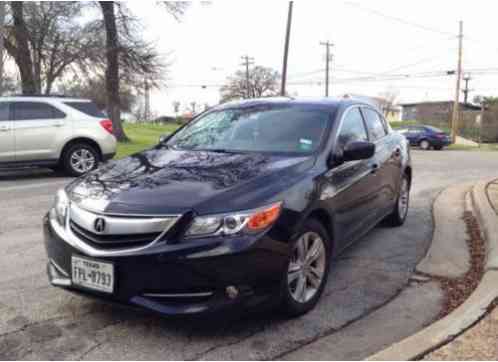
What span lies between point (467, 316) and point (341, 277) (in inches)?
48.7

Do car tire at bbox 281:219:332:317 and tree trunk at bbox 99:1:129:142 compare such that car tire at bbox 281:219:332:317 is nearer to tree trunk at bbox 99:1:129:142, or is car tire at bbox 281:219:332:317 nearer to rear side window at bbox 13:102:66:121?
rear side window at bbox 13:102:66:121

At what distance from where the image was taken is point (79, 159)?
33.1 feet

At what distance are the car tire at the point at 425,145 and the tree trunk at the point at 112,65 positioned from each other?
1737 cm

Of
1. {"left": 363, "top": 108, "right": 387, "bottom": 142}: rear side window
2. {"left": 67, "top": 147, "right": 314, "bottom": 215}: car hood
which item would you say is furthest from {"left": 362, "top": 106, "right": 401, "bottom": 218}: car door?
{"left": 67, "top": 147, "right": 314, "bottom": 215}: car hood

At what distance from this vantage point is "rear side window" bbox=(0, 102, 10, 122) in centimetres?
927

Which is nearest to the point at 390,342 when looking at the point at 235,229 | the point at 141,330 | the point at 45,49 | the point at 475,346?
the point at 475,346

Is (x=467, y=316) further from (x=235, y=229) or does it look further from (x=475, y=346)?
(x=235, y=229)

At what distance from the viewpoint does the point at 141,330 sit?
122 inches

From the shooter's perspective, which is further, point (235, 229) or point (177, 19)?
point (177, 19)

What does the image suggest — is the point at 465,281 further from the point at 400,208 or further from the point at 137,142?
the point at 137,142

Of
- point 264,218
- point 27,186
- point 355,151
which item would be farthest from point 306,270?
point 27,186

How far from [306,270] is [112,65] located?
1919 cm

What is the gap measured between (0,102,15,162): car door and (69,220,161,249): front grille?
740cm

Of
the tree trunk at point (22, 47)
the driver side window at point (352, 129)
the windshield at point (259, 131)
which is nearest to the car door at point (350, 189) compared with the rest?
the driver side window at point (352, 129)
